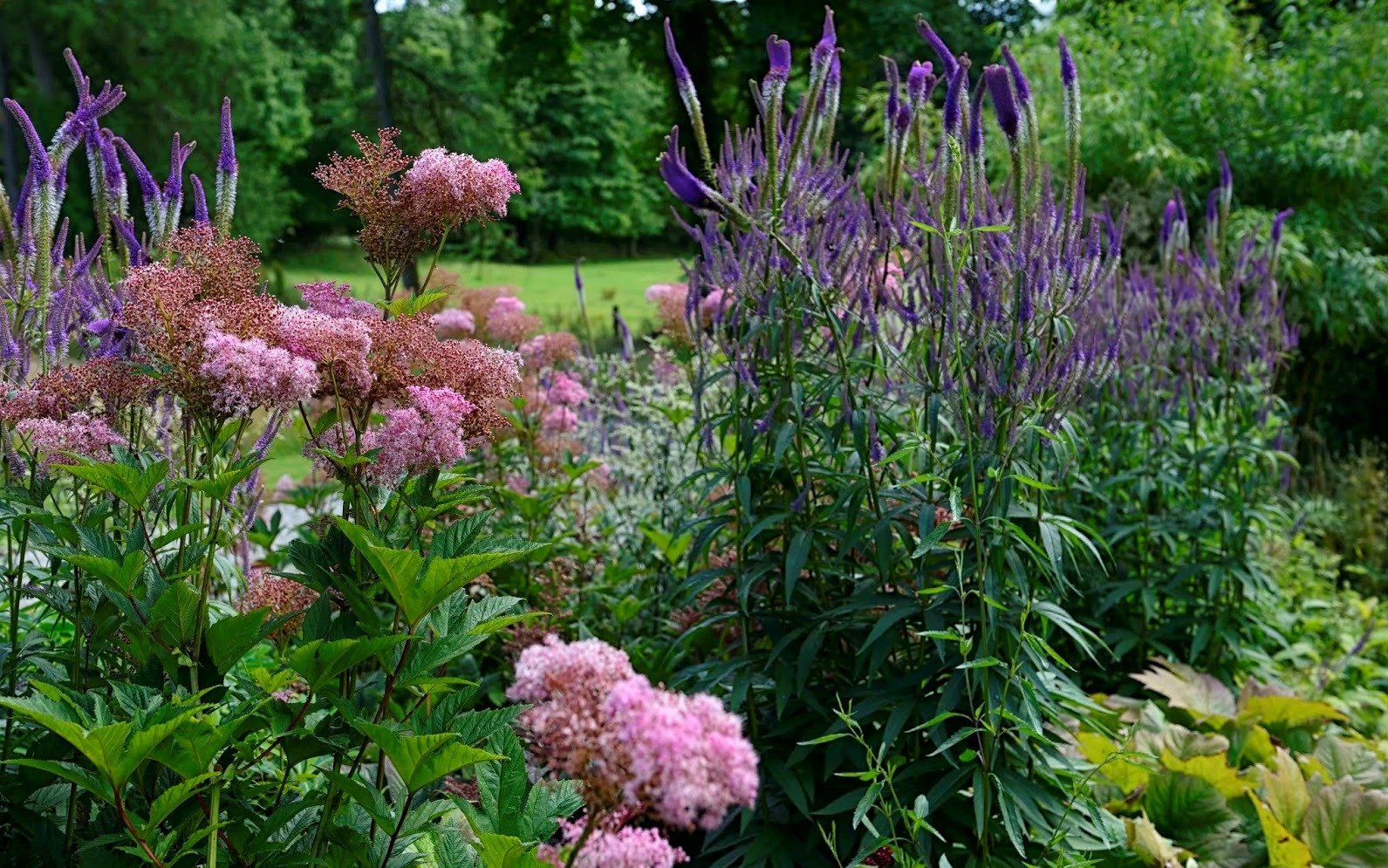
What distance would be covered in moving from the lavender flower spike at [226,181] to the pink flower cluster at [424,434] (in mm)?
580

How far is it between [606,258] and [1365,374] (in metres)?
34.9

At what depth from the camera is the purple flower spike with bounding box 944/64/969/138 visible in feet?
7.81

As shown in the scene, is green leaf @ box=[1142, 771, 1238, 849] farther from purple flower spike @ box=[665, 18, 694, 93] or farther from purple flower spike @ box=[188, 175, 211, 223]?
purple flower spike @ box=[188, 175, 211, 223]

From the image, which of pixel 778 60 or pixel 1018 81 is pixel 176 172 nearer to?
pixel 778 60

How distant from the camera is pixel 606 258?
4191 cm

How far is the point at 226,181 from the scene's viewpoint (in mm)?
2000

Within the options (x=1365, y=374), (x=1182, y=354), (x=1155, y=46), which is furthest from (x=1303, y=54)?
→ (x=1182, y=354)

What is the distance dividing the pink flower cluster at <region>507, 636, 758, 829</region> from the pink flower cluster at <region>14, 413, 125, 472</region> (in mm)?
985

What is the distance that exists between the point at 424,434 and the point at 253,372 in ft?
0.86

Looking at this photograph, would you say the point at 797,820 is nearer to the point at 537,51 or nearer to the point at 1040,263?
the point at 1040,263

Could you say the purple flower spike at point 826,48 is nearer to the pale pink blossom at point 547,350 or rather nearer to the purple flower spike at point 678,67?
the purple flower spike at point 678,67

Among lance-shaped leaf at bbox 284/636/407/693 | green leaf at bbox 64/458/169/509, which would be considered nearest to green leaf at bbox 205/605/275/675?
lance-shaped leaf at bbox 284/636/407/693

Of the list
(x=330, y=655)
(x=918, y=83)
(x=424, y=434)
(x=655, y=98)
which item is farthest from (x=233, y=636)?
(x=655, y=98)

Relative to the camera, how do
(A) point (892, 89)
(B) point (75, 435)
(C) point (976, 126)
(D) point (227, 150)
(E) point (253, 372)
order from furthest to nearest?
(A) point (892, 89)
(C) point (976, 126)
(D) point (227, 150)
(B) point (75, 435)
(E) point (253, 372)
